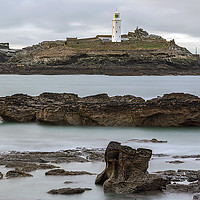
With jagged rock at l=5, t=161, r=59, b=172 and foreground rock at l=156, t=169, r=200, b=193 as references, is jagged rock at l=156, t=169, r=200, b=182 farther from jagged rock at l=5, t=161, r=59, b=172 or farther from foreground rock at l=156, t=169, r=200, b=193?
jagged rock at l=5, t=161, r=59, b=172

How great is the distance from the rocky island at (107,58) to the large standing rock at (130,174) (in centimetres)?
8162

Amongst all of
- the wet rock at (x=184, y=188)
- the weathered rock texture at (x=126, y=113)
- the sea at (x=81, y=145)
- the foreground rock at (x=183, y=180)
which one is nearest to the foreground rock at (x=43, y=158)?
the sea at (x=81, y=145)

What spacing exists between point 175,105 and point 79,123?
3009 mm

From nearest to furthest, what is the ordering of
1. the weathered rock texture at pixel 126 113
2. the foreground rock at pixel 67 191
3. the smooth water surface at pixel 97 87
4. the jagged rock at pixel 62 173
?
1. the foreground rock at pixel 67 191
2. the jagged rock at pixel 62 173
3. the weathered rock texture at pixel 126 113
4. the smooth water surface at pixel 97 87

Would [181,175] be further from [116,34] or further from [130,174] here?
[116,34]

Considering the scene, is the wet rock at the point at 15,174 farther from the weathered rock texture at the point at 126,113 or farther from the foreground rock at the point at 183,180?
the weathered rock texture at the point at 126,113

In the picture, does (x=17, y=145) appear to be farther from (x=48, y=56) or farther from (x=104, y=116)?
(x=48, y=56)

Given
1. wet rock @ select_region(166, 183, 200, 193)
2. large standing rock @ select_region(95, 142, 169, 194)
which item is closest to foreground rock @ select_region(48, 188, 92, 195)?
large standing rock @ select_region(95, 142, 169, 194)

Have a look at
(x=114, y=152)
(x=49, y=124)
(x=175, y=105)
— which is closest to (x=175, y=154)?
(x=114, y=152)

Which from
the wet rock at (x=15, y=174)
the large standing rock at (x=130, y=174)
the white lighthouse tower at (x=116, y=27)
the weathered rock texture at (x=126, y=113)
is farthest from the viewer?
the white lighthouse tower at (x=116, y=27)

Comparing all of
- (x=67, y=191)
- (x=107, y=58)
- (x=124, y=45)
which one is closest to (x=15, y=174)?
(x=67, y=191)

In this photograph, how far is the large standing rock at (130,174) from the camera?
7637 mm

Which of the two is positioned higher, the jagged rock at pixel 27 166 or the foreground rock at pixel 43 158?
the foreground rock at pixel 43 158

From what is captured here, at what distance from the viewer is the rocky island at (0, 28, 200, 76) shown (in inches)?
3686
